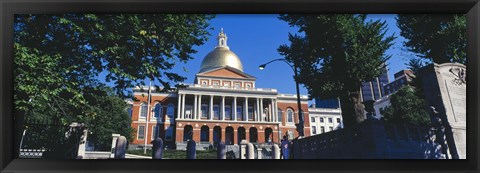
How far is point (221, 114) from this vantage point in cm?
2267

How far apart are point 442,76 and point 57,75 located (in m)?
11.9

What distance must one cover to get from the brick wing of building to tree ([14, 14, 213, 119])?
535cm

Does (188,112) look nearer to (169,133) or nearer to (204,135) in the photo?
(169,133)

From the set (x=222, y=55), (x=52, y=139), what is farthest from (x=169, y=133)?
(x=52, y=139)

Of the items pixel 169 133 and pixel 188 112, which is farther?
pixel 188 112

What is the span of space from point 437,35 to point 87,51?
12072 millimetres

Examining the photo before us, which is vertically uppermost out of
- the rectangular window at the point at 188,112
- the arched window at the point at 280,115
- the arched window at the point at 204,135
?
the rectangular window at the point at 188,112

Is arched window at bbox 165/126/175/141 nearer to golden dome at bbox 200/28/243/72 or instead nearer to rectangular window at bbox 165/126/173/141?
rectangular window at bbox 165/126/173/141

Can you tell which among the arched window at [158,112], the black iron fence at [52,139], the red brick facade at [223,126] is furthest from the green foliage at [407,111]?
the arched window at [158,112]

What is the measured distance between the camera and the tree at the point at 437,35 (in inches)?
298

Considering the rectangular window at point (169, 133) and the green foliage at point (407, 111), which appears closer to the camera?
the green foliage at point (407, 111)

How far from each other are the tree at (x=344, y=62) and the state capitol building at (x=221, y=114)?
102 centimetres

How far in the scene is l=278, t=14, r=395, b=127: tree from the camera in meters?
12.3

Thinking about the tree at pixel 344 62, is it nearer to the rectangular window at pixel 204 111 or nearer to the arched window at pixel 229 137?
the arched window at pixel 229 137
